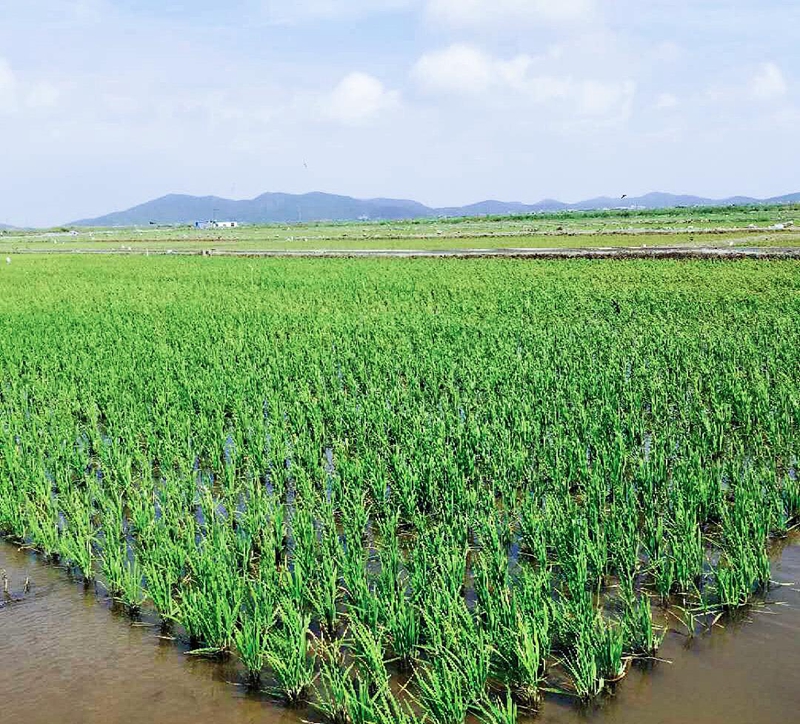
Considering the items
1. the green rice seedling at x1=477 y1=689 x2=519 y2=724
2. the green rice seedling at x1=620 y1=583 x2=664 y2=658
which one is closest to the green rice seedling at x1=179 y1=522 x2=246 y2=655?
the green rice seedling at x1=477 y1=689 x2=519 y2=724

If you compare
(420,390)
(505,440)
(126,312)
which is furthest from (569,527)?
(126,312)

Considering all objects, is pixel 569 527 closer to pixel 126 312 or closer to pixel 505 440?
pixel 505 440

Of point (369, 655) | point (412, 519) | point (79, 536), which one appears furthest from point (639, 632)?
point (79, 536)

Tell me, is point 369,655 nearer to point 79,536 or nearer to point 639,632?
point 639,632

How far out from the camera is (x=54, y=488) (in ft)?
25.3

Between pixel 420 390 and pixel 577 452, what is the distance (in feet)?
12.1

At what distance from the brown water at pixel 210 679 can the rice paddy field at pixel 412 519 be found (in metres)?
0.02

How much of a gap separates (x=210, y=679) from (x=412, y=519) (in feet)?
7.25

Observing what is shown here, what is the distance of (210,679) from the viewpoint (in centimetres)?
450

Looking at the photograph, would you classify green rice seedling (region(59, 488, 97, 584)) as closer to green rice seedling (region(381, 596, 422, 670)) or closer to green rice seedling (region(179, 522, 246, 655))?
green rice seedling (region(179, 522, 246, 655))

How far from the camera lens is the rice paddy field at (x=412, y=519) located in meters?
4.27

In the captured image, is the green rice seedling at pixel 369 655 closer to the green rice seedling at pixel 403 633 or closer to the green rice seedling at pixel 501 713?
the green rice seedling at pixel 403 633

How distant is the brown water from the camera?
4094mm

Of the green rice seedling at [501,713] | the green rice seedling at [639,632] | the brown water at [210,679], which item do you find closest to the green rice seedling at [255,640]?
the brown water at [210,679]
